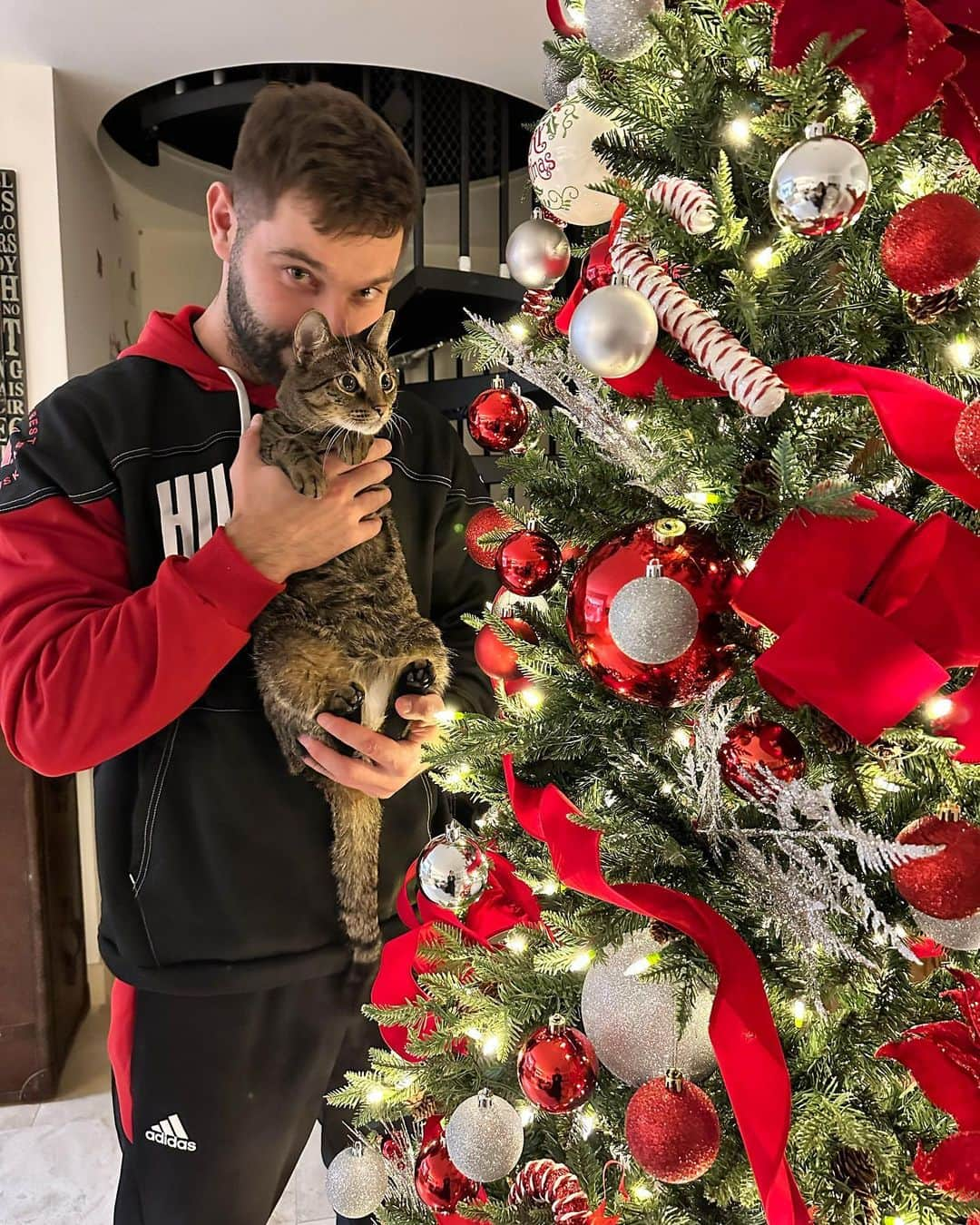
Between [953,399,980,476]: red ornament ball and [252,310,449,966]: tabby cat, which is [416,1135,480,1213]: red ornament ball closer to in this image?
[252,310,449,966]: tabby cat

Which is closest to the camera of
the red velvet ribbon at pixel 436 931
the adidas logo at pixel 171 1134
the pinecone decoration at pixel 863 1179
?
the pinecone decoration at pixel 863 1179

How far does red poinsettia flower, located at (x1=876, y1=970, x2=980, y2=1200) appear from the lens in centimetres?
42

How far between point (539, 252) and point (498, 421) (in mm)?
134

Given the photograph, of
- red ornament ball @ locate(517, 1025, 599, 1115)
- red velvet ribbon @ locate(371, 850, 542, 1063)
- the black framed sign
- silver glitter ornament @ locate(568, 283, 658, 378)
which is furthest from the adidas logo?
the black framed sign

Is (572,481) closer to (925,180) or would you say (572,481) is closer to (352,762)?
(925,180)

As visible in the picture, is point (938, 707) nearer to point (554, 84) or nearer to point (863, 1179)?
point (863, 1179)

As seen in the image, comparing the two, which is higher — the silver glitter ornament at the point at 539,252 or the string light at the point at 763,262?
the string light at the point at 763,262

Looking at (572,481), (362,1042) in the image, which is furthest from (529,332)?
(362,1042)

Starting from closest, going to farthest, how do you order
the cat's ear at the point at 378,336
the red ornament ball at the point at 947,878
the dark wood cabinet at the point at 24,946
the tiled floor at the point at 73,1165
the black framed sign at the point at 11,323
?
the red ornament ball at the point at 947,878 < the cat's ear at the point at 378,336 < the tiled floor at the point at 73,1165 < the dark wood cabinet at the point at 24,946 < the black framed sign at the point at 11,323

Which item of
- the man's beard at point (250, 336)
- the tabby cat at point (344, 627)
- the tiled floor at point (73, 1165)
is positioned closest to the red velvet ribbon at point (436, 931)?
the tabby cat at point (344, 627)

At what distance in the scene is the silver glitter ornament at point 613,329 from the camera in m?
0.42

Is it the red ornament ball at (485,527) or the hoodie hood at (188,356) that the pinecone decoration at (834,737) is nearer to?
the red ornament ball at (485,527)

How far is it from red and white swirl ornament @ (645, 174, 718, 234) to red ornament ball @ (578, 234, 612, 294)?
0.33ft

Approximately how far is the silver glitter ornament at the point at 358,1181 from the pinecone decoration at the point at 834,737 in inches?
21.7
